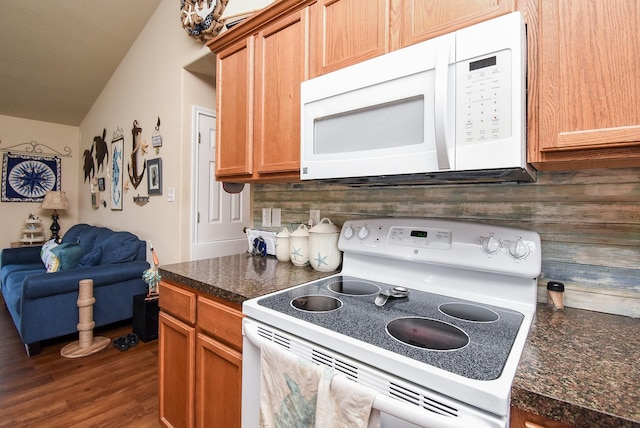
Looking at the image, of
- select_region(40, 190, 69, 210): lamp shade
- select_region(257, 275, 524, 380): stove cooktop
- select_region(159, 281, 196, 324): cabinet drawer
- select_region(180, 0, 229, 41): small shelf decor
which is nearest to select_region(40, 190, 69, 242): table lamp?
select_region(40, 190, 69, 210): lamp shade

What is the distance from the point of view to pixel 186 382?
135cm

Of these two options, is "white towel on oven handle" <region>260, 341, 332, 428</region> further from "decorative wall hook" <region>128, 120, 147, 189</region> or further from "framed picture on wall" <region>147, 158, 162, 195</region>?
"decorative wall hook" <region>128, 120, 147, 189</region>

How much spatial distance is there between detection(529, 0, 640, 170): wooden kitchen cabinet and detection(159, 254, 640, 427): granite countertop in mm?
462

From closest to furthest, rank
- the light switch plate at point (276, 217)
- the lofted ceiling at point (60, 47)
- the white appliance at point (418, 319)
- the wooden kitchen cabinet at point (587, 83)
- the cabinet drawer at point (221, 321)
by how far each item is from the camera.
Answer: the white appliance at point (418, 319), the wooden kitchen cabinet at point (587, 83), the cabinet drawer at point (221, 321), the light switch plate at point (276, 217), the lofted ceiling at point (60, 47)

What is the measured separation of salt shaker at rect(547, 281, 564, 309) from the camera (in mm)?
998

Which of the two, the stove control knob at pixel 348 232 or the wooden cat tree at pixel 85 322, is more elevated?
the stove control knob at pixel 348 232

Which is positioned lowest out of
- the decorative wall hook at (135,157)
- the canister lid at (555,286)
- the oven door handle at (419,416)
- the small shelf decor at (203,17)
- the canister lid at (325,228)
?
the oven door handle at (419,416)

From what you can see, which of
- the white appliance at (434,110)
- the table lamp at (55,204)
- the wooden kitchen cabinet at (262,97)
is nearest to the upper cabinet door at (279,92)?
the wooden kitchen cabinet at (262,97)

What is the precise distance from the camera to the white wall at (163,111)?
2.94 m

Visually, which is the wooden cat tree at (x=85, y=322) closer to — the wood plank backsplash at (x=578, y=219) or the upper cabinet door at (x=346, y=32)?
the upper cabinet door at (x=346, y=32)

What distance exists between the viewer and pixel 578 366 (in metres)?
0.65

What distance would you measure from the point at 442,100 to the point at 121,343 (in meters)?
2.98

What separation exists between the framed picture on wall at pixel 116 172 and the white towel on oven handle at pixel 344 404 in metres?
4.05

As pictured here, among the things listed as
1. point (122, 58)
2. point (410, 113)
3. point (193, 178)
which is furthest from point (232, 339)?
point (122, 58)
